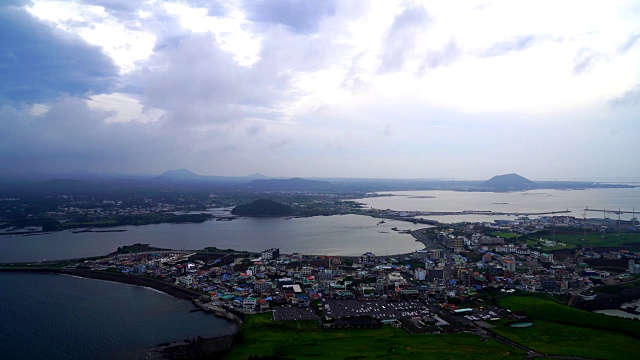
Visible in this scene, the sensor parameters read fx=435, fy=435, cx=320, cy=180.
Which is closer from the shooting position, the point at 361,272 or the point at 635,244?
the point at 361,272

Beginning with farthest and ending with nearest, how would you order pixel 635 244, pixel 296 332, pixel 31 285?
pixel 635 244 < pixel 31 285 < pixel 296 332

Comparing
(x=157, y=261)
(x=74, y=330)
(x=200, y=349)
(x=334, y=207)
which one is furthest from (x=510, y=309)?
(x=334, y=207)

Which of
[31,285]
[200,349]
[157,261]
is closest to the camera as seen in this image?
[200,349]

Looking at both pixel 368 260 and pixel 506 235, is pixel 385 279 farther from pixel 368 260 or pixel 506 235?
pixel 506 235

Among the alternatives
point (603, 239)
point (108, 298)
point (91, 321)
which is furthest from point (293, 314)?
point (603, 239)

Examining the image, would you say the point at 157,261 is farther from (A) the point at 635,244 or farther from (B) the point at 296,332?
(A) the point at 635,244
